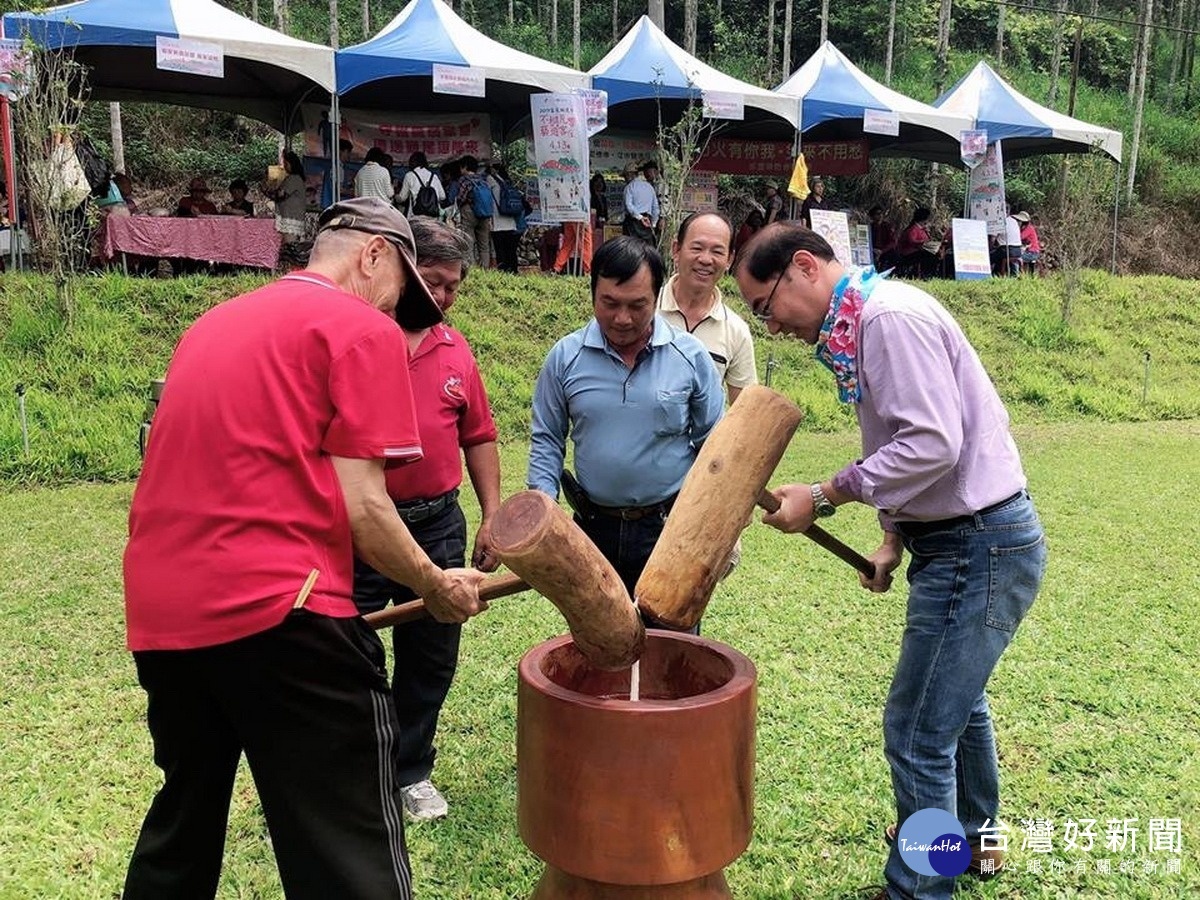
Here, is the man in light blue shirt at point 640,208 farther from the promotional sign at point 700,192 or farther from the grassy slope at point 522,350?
the promotional sign at point 700,192

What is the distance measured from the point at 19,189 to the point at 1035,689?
10.9 meters

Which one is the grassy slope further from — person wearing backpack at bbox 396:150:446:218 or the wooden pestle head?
the wooden pestle head

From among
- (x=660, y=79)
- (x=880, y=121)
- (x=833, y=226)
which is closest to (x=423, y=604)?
(x=833, y=226)

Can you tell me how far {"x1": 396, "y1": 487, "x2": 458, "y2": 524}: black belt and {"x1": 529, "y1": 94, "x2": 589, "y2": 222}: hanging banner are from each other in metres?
9.27

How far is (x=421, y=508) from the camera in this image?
3.13m

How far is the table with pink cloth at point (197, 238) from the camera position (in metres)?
10.7

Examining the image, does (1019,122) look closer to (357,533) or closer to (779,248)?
(779,248)

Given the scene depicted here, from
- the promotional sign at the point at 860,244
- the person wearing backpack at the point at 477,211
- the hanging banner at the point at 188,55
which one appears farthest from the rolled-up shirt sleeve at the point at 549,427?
the promotional sign at the point at 860,244

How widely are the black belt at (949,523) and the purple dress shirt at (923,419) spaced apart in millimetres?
24

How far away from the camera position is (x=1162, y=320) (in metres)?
15.3

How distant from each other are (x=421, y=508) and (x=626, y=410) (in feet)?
2.37

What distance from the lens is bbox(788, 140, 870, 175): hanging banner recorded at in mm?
18250

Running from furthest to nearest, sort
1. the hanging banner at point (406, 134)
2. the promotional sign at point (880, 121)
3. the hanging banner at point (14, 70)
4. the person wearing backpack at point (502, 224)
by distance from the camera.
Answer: the promotional sign at point (880, 121) → the hanging banner at point (406, 134) → the person wearing backpack at point (502, 224) → the hanging banner at point (14, 70)

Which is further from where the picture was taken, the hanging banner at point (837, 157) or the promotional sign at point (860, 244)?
the hanging banner at point (837, 157)
